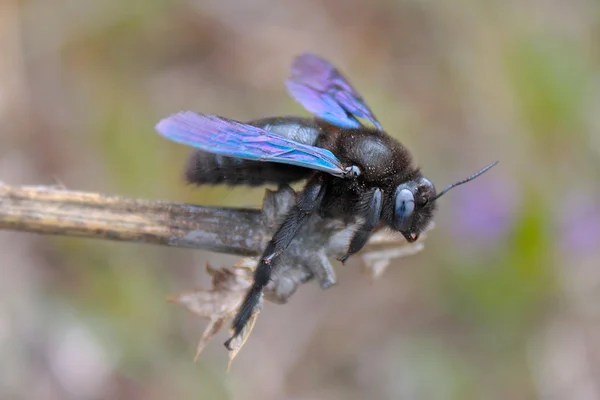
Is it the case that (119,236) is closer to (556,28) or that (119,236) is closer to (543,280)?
(543,280)

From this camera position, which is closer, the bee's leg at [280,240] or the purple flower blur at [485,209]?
the bee's leg at [280,240]

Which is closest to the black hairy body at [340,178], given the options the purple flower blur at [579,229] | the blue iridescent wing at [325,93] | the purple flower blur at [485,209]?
the blue iridescent wing at [325,93]

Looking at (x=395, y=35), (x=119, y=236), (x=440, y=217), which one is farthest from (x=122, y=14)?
(x=119, y=236)

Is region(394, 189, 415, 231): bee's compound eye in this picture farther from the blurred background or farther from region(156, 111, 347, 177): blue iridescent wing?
the blurred background

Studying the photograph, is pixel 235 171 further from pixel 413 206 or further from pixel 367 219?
pixel 413 206

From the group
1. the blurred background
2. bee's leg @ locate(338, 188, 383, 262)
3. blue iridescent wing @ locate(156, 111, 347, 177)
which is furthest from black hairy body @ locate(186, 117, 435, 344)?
the blurred background

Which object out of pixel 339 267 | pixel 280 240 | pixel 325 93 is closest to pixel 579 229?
pixel 339 267

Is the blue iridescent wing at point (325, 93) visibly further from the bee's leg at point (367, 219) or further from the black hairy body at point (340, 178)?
the bee's leg at point (367, 219)
